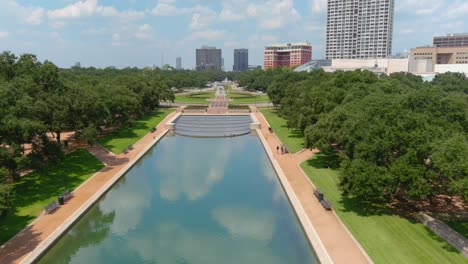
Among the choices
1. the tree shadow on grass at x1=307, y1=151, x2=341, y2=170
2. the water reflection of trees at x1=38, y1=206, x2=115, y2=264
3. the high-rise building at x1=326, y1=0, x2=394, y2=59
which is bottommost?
the water reflection of trees at x1=38, y1=206, x2=115, y2=264

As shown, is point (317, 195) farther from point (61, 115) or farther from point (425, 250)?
point (61, 115)

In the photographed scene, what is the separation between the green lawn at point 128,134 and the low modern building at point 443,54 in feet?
475

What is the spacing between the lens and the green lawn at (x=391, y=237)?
62.6 feet

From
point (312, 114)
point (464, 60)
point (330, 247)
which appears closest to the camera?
point (330, 247)

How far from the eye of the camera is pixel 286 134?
5406cm

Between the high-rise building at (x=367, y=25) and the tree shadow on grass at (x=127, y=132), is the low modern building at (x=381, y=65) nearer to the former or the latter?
the high-rise building at (x=367, y=25)

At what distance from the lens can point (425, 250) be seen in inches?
775

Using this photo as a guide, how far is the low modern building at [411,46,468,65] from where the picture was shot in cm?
16838

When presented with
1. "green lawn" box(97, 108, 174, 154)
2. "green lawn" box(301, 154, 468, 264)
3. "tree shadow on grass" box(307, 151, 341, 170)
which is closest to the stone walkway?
"green lawn" box(301, 154, 468, 264)

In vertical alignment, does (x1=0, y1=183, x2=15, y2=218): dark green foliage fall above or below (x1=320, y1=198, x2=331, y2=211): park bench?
above

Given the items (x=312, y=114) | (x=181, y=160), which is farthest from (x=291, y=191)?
(x=181, y=160)

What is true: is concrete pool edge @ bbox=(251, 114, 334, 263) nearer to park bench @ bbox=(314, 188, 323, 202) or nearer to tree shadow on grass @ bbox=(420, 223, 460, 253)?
park bench @ bbox=(314, 188, 323, 202)

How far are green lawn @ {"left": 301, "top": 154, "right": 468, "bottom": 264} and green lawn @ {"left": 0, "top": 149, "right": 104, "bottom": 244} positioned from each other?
2041cm

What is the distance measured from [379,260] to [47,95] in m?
32.7
